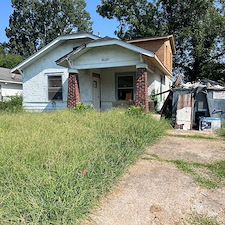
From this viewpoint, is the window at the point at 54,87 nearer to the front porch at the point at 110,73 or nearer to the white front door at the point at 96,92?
the front porch at the point at 110,73

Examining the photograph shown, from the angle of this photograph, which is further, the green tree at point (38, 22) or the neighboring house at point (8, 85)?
the green tree at point (38, 22)

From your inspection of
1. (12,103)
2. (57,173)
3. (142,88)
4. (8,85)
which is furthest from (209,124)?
(8,85)

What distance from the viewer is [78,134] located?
406 cm

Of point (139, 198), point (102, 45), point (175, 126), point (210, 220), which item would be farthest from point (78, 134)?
point (102, 45)

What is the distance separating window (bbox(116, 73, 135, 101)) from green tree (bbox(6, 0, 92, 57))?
34.7 metres

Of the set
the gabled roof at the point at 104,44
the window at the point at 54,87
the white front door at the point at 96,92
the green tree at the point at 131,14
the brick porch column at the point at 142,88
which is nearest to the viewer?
the gabled roof at the point at 104,44

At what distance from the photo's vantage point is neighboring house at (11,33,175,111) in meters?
8.49

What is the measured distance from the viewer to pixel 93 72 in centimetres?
1104

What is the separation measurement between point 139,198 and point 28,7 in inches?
1912

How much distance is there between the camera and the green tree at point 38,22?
133ft

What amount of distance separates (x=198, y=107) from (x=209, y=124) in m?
0.92

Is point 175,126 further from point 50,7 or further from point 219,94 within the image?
point 50,7

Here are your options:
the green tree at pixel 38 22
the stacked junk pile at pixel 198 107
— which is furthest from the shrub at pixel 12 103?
the green tree at pixel 38 22

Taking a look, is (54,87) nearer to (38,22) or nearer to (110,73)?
(110,73)
